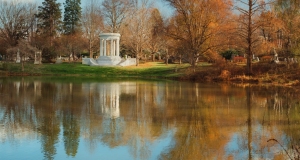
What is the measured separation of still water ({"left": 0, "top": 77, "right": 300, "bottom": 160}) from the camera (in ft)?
30.8

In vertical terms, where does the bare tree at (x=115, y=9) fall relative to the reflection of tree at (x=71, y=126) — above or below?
above

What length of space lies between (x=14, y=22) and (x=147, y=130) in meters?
63.2

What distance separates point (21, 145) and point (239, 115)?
928 centimetres

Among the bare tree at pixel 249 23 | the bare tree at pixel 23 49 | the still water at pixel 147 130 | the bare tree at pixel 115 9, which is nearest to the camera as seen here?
the still water at pixel 147 130

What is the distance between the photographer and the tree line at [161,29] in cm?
3675

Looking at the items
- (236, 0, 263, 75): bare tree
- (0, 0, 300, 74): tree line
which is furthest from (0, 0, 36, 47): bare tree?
(236, 0, 263, 75): bare tree

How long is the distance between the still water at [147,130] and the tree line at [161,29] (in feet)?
63.3

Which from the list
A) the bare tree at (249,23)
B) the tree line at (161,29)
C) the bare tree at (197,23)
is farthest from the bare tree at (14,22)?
the bare tree at (249,23)

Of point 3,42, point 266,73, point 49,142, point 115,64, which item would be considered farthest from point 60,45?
point 49,142

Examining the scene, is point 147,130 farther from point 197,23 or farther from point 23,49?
point 23,49

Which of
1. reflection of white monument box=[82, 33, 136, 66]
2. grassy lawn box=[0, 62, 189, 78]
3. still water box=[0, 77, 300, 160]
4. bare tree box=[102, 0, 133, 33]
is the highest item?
bare tree box=[102, 0, 133, 33]

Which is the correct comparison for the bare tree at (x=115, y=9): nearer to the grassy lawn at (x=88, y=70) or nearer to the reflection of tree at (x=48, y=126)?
the grassy lawn at (x=88, y=70)

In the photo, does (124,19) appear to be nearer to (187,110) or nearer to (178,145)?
(187,110)

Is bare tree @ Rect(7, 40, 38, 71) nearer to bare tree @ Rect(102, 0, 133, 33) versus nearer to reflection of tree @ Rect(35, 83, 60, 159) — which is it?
bare tree @ Rect(102, 0, 133, 33)
